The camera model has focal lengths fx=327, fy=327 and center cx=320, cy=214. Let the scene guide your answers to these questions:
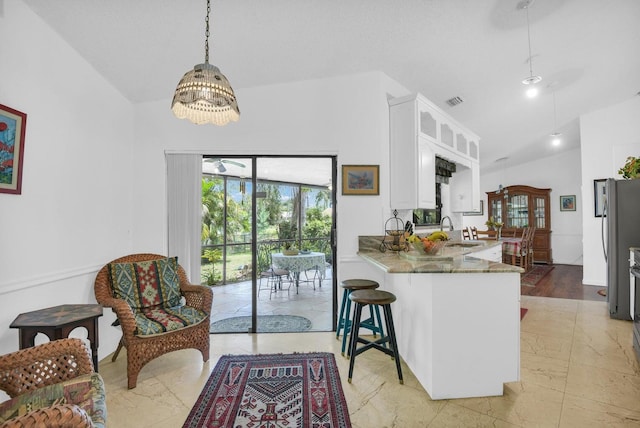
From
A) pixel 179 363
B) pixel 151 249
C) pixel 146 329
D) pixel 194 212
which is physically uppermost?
pixel 194 212

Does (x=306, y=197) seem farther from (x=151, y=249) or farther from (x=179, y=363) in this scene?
(x=179, y=363)

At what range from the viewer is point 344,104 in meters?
3.45

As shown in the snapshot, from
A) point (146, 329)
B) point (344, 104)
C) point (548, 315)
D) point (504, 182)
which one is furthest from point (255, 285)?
point (504, 182)

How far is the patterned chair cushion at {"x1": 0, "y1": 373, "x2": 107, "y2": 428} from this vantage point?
1.24 meters

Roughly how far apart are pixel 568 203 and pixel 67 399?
10.1m

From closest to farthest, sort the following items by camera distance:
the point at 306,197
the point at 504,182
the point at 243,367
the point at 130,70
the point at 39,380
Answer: the point at 39,380 → the point at 243,367 → the point at 130,70 → the point at 306,197 → the point at 504,182

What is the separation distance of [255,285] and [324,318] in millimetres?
825

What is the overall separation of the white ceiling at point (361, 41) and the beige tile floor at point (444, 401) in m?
2.52

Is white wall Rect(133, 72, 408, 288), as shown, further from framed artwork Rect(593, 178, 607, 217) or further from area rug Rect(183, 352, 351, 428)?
framed artwork Rect(593, 178, 607, 217)

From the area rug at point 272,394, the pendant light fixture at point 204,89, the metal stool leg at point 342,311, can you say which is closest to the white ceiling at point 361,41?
the pendant light fixture at point 204,89

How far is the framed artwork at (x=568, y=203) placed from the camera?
818 cm

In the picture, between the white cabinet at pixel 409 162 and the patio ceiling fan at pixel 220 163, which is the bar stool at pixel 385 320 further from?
the patio ceiling fan at pixel 220 163

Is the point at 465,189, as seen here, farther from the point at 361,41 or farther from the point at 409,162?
the point at 361,41

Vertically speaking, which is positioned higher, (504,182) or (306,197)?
(504,182)
